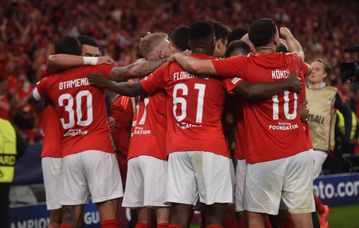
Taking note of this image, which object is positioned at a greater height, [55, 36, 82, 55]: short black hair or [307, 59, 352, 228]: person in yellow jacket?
[55, 36, 82, 55]: short black hair

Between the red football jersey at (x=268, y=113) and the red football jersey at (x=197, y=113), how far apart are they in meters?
0.22

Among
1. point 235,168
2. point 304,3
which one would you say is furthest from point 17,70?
point 304,3

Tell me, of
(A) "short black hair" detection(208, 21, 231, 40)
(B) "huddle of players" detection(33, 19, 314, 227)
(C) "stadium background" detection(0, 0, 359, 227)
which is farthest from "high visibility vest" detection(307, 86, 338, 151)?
(A) "short black hair" detection(208, 21, 231, 40)

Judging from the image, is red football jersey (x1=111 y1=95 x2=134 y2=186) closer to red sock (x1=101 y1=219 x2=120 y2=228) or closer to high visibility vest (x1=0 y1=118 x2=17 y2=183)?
red sock (x1=101 y1=219 x2=120 y2=228)

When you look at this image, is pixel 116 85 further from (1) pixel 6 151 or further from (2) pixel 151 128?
(1) pixel 6 151

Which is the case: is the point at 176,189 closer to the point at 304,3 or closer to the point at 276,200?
the point at 276,200

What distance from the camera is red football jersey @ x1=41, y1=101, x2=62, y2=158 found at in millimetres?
7895

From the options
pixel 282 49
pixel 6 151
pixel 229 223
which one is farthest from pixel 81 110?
pixel 282 49

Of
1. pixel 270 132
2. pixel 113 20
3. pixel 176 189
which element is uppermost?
pixel 113 20

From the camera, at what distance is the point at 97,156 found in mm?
7500

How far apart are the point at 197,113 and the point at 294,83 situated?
872mm

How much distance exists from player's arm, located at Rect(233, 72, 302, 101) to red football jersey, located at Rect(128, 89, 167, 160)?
892 millimetres

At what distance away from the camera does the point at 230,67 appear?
6.73 meters

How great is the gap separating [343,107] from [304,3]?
19.6 m
